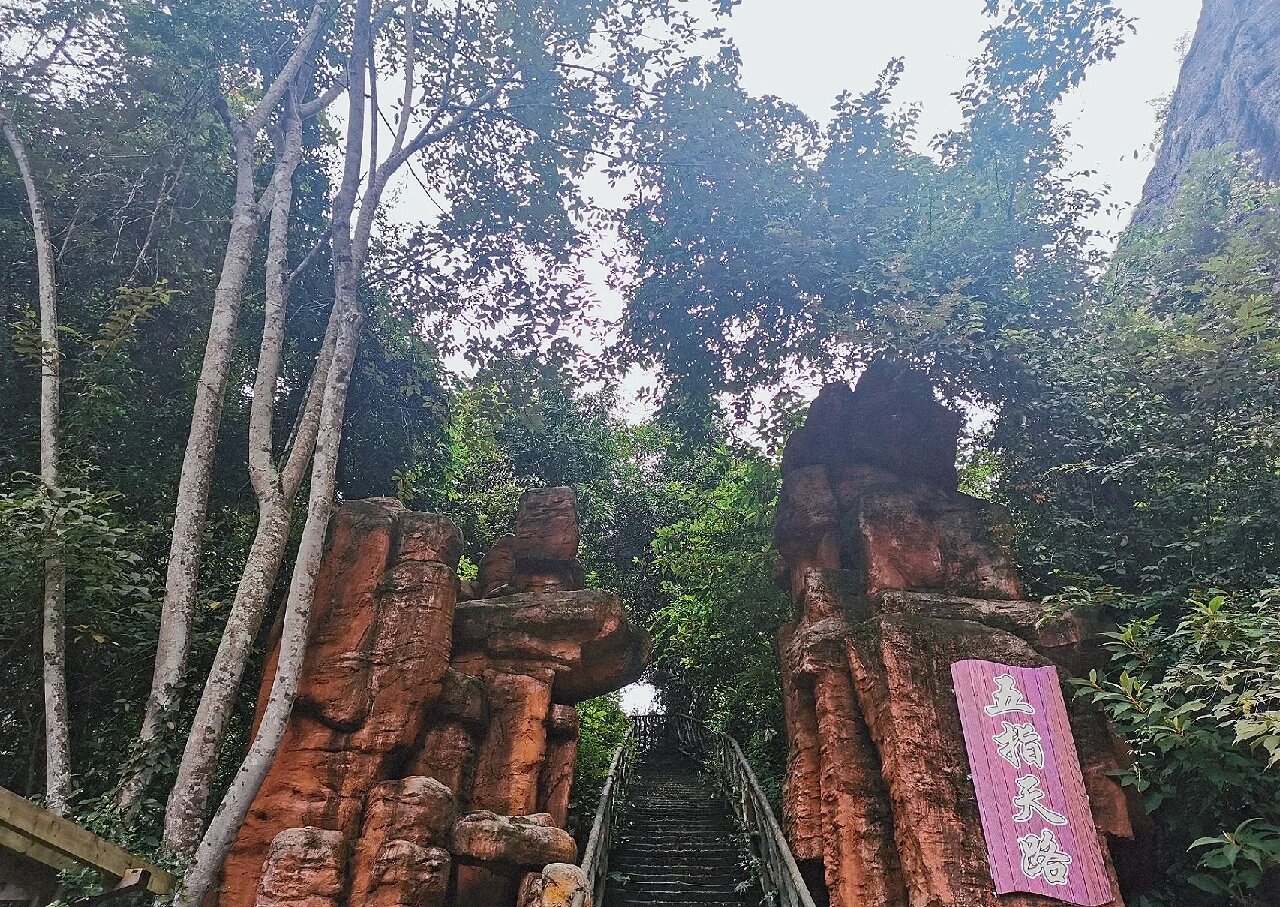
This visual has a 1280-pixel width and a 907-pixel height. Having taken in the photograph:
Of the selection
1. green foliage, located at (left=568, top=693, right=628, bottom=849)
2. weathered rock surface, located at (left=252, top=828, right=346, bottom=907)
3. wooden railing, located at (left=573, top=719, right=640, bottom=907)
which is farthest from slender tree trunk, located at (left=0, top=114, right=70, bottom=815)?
green foliage, located at (left=568, top=693, right=628, bottom=849)

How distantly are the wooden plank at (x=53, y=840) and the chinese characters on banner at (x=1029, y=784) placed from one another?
18.4ft

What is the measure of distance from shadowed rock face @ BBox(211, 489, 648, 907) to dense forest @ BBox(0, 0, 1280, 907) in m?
0.65

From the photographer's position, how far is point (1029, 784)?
575cm

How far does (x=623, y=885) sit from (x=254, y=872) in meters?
3.36

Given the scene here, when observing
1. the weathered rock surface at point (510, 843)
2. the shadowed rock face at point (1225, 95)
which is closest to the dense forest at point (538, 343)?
the weathered rock surface at point (510, 843)

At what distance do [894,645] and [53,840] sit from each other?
5805 millimetres

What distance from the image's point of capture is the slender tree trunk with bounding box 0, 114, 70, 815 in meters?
5.07

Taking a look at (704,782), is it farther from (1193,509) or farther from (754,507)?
(1193,509)

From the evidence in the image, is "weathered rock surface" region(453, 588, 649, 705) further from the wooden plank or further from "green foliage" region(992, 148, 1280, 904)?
"green foliage" region(992, 148, 1280, 904)

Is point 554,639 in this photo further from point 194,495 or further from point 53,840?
point 53,840

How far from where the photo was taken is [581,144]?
33.4ft

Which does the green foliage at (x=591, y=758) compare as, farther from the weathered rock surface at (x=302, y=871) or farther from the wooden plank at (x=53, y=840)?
the wooden plank at (x=53, y=840)

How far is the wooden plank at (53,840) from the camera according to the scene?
3.63 m

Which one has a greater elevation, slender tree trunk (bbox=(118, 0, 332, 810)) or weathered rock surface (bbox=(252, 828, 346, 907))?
slender tree trunk (bbox=(118, 0, 332, 810))
